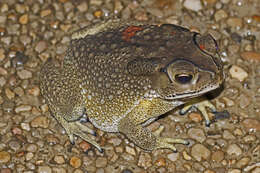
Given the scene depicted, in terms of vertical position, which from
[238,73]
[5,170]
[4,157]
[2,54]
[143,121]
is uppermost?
[2,54]

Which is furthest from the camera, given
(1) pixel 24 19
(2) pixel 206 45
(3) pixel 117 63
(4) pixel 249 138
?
(1) pixel 24 19

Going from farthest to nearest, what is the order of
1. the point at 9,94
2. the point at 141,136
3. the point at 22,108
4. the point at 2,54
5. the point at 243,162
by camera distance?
the point at 2,54
the point at 9,94
the point at 22,108
the point at 243,162
the point at 141,136

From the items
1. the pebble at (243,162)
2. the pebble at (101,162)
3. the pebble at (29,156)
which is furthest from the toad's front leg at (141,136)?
the pebble at (29,156)

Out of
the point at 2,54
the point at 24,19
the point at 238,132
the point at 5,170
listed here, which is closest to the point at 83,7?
the point at 24,19

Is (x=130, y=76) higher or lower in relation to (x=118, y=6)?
lower

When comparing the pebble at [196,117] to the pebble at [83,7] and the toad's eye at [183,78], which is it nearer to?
the toad's eye at [183,78]

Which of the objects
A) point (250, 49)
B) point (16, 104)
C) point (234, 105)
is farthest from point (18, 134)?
point (250, 49)

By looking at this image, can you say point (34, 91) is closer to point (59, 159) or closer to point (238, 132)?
point (59, 159)

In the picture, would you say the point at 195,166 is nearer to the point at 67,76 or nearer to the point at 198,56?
the point at 198,56
